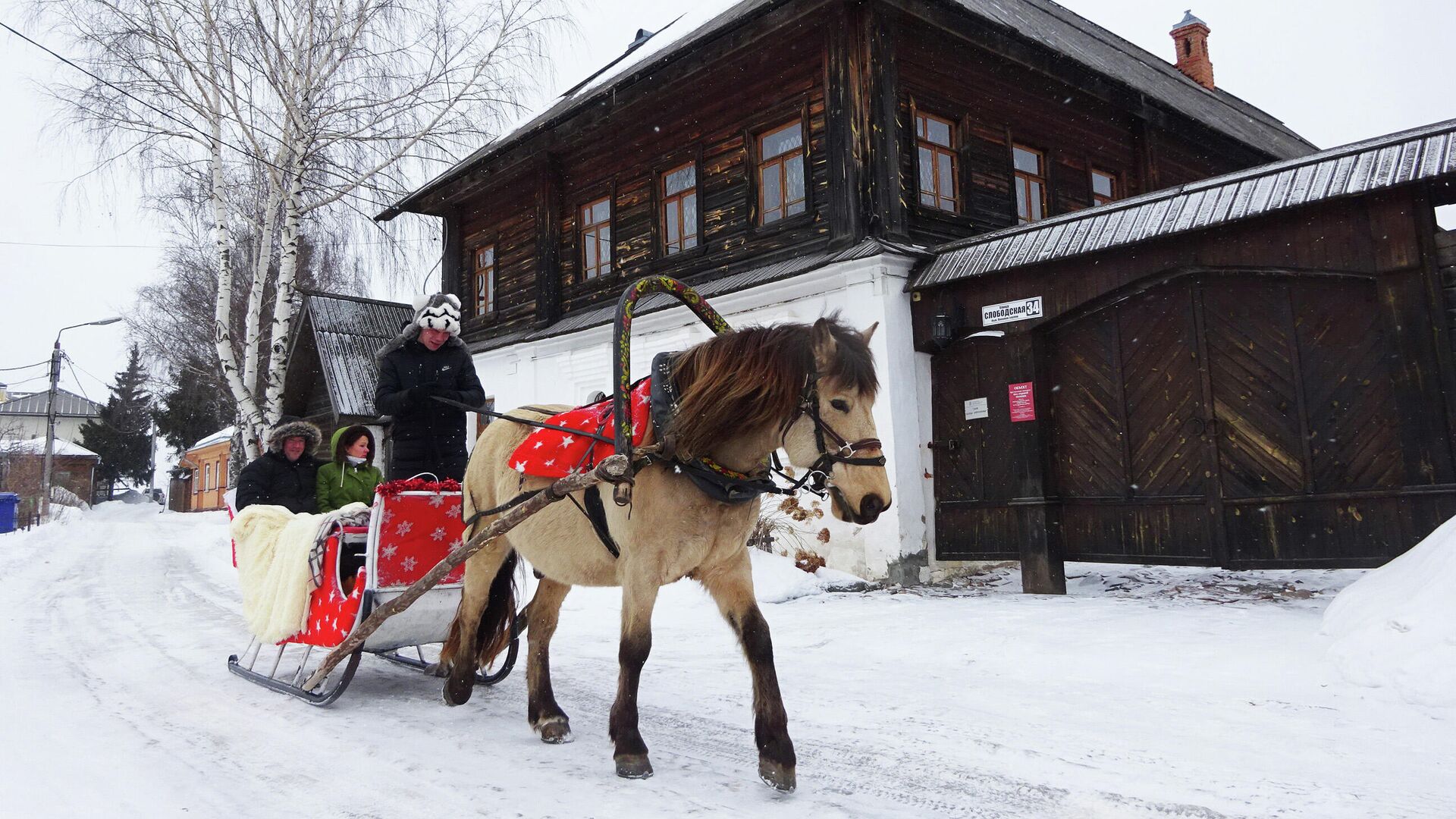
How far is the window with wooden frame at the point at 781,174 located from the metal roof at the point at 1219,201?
254 cm

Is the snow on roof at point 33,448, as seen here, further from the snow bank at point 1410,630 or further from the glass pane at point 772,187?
the snow bank at point 1410,630

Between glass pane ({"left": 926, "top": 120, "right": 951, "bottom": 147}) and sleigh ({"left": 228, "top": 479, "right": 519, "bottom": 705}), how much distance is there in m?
7.85

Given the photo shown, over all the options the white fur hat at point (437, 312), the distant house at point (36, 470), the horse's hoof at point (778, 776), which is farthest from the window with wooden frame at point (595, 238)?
the distant house at point (36, 470)

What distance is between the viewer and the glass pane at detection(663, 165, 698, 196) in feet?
38.8

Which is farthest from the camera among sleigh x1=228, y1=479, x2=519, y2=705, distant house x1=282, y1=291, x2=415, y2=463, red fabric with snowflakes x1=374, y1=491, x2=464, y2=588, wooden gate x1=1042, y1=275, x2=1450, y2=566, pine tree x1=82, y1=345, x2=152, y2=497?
pine tree x1=82, y1=345, x2=152, y2=497

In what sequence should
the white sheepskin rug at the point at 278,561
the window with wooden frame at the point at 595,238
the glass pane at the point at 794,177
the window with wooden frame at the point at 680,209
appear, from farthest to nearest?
1. the window with wooden frame at the point at 595,238
2. the window with wooden frame at the point at 680,209
3. the glass pane at the point at 794,177
4. the white sheepskin rug at the point at 278,561

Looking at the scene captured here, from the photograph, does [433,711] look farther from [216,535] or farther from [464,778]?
[216,535]

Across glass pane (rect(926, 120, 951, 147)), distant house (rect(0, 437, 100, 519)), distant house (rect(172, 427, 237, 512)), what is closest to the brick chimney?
glass pane (rect(926, 120, 951, 147))

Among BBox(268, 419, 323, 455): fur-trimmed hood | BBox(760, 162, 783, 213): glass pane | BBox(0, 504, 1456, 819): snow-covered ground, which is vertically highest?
BBox(760, 162, 783, 213): glass pane

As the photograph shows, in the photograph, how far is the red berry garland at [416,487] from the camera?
429 centimetres

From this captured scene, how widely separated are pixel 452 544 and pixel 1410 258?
6.50 metres

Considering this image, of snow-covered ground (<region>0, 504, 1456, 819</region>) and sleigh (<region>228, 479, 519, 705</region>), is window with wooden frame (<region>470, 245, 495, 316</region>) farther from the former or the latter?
sleigh (<region>228, 479, 519, 705</region>)

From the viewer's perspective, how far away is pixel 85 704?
4.16m

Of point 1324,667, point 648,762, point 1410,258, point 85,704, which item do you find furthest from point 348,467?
point 1410,258
